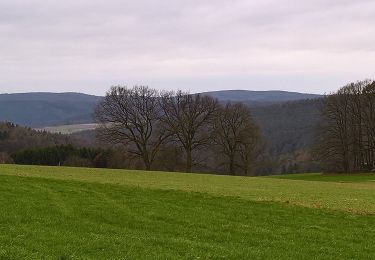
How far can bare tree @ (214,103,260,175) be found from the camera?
258 feet

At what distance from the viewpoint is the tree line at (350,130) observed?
82.9 metres

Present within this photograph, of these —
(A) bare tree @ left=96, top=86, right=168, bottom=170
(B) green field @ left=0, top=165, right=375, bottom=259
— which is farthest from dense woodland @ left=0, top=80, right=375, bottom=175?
(B) green field @ left=0, top=165, right=375, bottom=259

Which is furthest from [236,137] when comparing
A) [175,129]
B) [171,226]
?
[171,226]

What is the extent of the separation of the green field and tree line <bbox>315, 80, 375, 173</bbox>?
5809 centimetres

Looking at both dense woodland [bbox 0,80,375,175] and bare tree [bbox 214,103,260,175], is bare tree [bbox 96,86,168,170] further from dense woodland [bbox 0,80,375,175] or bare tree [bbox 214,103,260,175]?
bare tree [bbox 214,103,260,175]

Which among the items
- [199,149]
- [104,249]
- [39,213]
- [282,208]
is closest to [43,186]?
[39,213]

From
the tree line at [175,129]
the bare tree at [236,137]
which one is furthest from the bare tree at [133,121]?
the bare tree at [236,137]

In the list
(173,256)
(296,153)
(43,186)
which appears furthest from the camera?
(296,153)

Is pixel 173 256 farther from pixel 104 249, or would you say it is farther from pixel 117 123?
pixel 117 123

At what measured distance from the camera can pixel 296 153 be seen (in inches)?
5763

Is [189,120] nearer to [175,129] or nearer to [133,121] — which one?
[175,129]

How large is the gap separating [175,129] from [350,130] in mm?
30278

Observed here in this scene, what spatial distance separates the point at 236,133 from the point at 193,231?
6322 centimetres

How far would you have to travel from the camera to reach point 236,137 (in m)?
78.8
